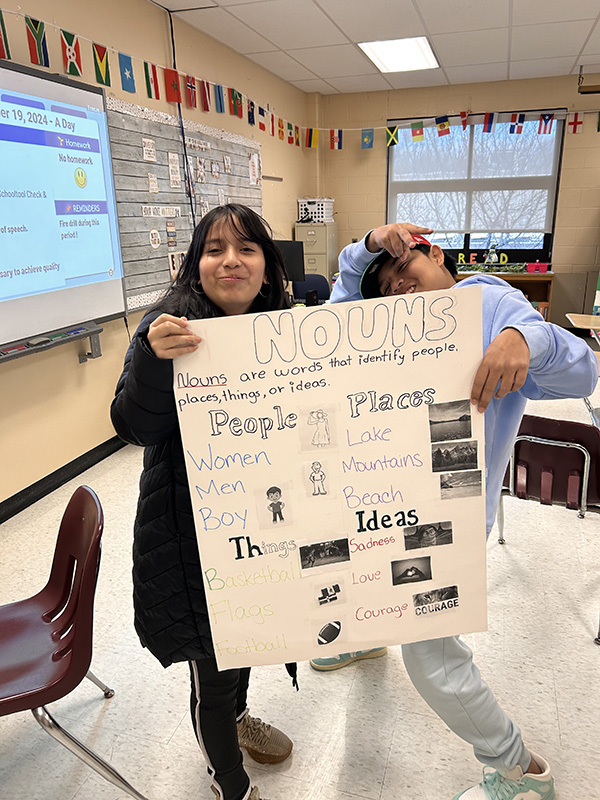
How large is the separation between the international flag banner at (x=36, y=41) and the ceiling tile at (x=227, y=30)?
4.96 feet

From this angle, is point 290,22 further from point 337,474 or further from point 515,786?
point 515,786

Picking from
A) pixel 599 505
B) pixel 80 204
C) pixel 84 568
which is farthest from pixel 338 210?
pixel 84 568

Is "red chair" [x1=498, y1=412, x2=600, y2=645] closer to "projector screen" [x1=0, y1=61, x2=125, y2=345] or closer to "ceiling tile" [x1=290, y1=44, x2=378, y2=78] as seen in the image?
"projector screen" [x1=0, y1=61, x2=125, y2=345]

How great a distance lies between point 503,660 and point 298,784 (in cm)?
81

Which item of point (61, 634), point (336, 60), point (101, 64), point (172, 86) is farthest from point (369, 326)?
point (336, 60)

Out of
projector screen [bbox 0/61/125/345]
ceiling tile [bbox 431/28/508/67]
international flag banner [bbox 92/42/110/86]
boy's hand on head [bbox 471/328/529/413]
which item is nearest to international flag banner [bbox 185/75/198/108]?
international flag banner [bbox 92/42/110/86]

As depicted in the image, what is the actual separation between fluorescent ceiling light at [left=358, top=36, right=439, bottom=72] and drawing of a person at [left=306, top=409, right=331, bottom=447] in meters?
4.84

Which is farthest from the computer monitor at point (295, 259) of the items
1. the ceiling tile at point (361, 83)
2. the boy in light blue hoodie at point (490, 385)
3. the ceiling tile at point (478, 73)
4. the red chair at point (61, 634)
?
the red chair at point (61, 634)

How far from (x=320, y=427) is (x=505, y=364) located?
1.14 ft

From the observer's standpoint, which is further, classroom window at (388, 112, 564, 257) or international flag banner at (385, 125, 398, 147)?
international flag banner at (385, 125, 398, 147)

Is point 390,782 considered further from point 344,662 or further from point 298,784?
point 344,662

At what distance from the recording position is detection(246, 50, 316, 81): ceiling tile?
17.0 ft

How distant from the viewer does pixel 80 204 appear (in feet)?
10.4

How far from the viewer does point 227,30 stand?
444 cm
